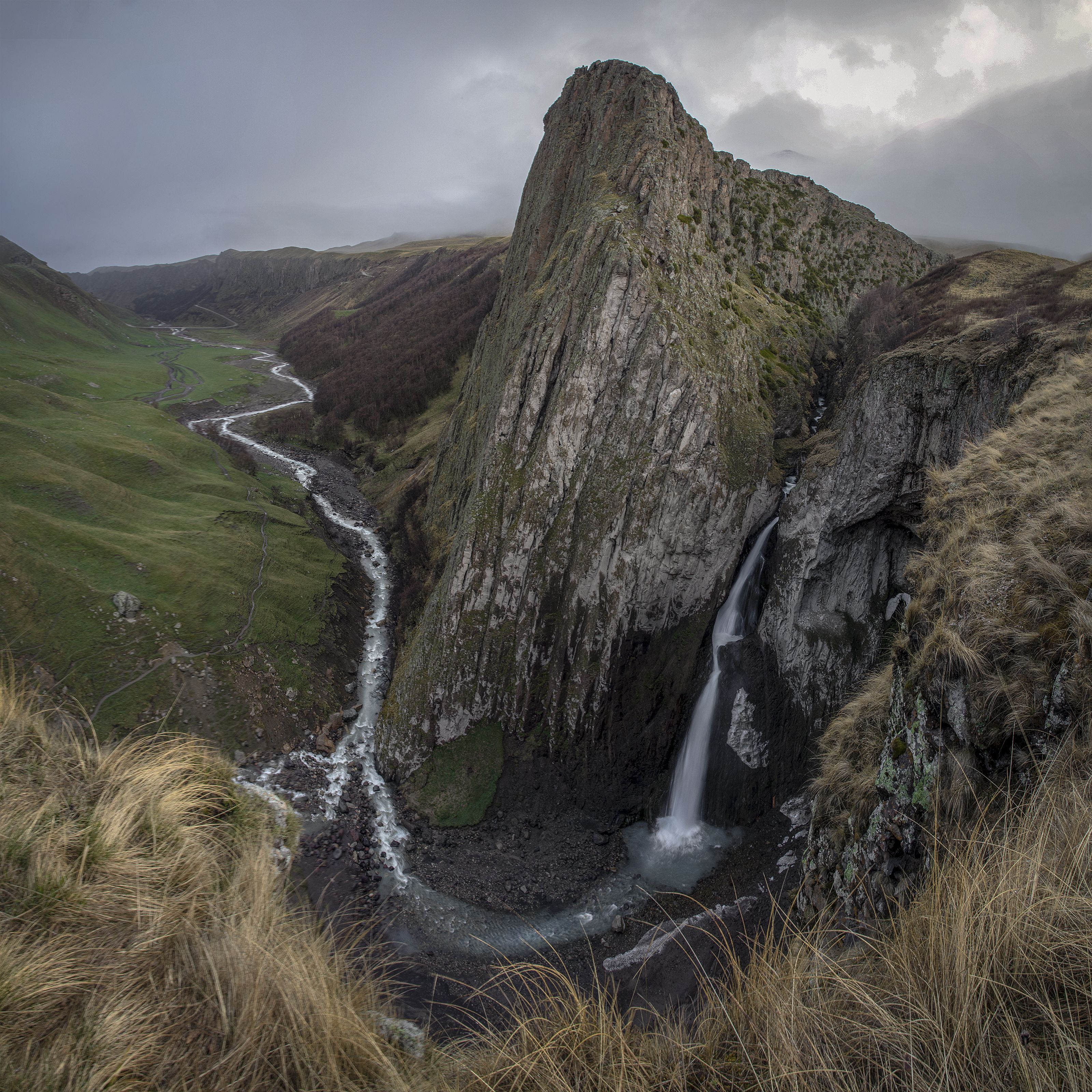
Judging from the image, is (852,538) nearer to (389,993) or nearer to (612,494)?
(612,494)

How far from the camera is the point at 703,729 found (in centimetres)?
2525

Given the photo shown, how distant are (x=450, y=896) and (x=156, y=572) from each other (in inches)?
983

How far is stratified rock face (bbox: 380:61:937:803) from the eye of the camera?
2600cm

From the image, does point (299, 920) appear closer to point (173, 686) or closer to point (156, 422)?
point (173, 686)

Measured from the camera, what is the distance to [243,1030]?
344cm

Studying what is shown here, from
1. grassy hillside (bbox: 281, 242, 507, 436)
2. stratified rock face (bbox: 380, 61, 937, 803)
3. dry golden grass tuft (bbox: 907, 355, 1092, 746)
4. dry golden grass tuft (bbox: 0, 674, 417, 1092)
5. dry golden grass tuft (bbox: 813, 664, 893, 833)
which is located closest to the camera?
dry golden grass tuft (bbox: 0, 674, 417, 1092)

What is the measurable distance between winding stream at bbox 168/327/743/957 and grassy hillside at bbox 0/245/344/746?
2.82 metres

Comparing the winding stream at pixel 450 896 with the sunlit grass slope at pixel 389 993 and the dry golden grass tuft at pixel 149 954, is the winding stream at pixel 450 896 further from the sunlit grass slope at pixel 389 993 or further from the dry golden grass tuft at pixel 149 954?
the sunlit grass slope at pixel 389 993

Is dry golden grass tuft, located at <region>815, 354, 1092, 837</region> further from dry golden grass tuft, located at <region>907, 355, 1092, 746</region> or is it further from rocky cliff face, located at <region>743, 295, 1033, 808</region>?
rocky cliff face, located at <region>743, 295, 1033, 808</region>

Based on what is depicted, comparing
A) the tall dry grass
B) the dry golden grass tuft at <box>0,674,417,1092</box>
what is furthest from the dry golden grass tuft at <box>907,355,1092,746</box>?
Result: the dry golden grass tuft at <box>0,674,417,1092</box>

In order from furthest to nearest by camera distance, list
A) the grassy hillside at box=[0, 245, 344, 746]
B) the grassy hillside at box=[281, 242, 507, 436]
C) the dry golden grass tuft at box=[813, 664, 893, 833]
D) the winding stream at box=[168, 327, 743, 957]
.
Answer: the grassy hillside at box=[281, 242, 507, 436], the grassy hillside at box=[0, 245, 344, 746], the winding stream at box=[168, 327, 743, 957], the dry golden grass tuft at box=[813, 664, 893, 833]

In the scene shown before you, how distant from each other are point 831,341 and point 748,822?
34.1m

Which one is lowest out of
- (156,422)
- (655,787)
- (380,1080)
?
(655,787)

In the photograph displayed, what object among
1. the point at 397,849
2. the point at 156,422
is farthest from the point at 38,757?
the point at 156,422
